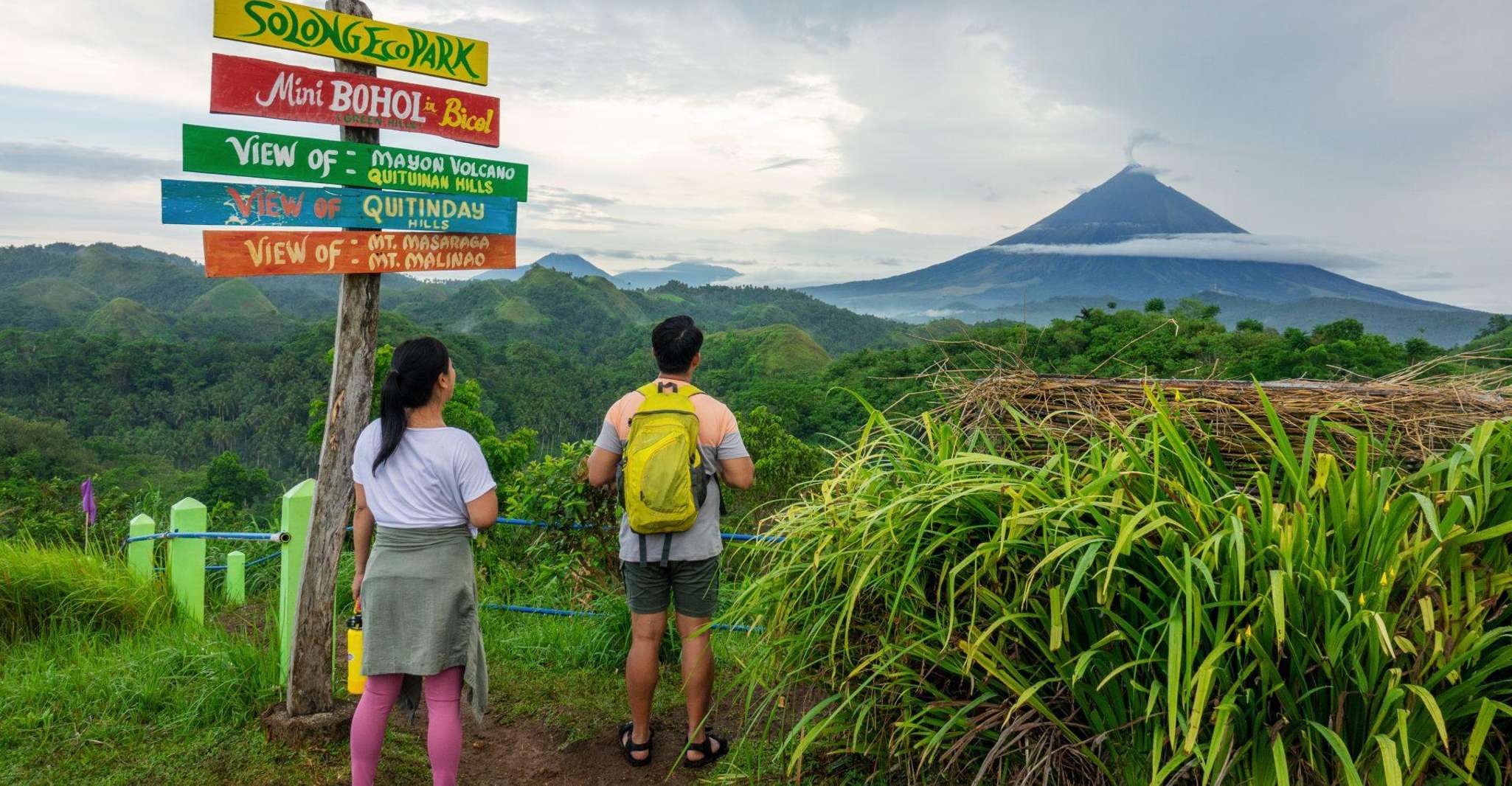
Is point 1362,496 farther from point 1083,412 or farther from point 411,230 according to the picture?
point 411,230

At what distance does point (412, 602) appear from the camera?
2584 mm

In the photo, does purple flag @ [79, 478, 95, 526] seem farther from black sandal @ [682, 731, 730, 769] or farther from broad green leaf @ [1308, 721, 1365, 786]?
broad green leaf @ [1308, 721, 1365, 786]

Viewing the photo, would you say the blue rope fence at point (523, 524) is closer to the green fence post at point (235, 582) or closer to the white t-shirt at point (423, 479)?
the green fence post at point (235, 582)

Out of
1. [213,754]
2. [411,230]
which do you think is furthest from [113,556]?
[411,230]

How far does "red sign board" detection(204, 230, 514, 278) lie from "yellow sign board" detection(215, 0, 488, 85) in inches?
26.0

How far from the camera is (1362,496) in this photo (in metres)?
2.02

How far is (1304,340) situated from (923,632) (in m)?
30.5

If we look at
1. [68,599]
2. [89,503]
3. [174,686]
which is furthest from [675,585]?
[89,503]

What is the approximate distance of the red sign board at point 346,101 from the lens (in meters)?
3.10

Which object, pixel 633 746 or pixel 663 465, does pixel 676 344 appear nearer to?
pixel 663 465

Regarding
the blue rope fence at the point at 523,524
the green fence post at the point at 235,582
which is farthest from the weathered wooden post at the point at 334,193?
the green fence post at the point at 235,582

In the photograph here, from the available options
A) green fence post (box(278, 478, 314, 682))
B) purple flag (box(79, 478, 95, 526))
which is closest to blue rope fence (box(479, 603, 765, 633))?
green fence post (box(278, 478, 314, 682))

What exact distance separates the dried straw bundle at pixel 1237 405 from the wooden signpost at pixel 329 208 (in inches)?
79.1

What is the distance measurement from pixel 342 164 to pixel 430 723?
206 cm
